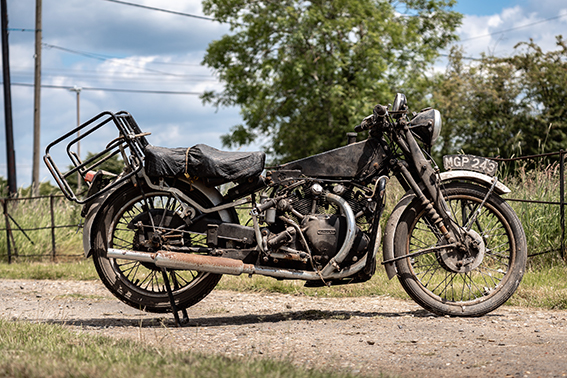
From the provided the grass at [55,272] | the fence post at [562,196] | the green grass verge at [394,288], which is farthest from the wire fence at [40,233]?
the green grass verge at [394,288]

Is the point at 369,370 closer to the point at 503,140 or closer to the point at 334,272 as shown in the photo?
the point at 334,272

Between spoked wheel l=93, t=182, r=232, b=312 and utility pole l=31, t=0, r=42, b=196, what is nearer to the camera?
spoked wheel l=93, t=182, r=232, b=312

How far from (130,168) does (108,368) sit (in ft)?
7.18

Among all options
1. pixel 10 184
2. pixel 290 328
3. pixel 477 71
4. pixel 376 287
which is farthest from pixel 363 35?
pixel 290 328

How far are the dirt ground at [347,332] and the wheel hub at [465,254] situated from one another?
431 mm

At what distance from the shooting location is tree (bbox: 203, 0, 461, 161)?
25453mm

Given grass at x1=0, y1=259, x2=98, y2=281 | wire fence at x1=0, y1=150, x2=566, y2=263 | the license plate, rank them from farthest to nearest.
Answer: wire fence at x1=0, y1=150, x2=566, y2=263
grass at x1=0, y1=259, x2=98, y2=281
the license plate

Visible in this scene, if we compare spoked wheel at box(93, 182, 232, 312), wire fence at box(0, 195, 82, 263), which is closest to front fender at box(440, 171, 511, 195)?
spoked wheel at box(93, 182, 232, 312)

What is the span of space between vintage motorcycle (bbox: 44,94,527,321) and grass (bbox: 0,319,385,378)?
42.6 inches

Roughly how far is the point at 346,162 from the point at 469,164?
109cm

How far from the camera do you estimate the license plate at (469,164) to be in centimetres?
512

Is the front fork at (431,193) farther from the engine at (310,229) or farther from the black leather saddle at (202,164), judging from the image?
the black leather saddle at (202,164)

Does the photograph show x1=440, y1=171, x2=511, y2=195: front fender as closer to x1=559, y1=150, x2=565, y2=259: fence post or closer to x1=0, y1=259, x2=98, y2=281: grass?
x1=559, y1=150, x2=565, y2=259: fence post

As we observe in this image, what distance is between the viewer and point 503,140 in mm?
25078
